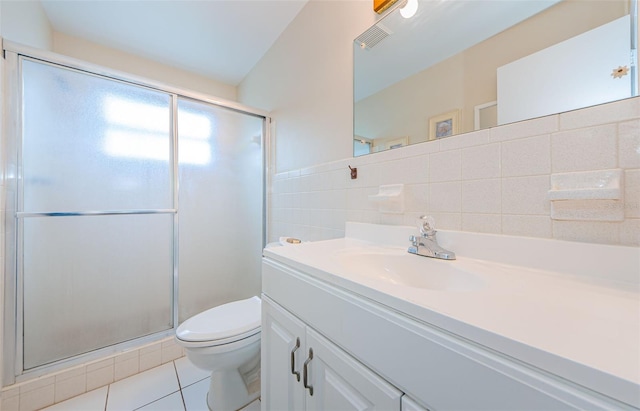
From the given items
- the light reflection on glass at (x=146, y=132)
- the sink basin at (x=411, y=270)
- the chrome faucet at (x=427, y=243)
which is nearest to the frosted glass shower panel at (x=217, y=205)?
the light reflection on glass at (x=146, y=132)

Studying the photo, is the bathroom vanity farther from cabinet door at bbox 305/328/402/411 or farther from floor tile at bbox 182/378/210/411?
floor tile at bbox 182/378/210/411

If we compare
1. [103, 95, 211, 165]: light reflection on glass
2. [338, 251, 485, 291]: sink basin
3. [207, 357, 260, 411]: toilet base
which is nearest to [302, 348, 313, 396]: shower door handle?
[338, 251, 485, 291]: sink basin

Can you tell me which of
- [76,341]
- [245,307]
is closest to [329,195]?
[245,307]

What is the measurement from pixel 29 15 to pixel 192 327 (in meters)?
2.08

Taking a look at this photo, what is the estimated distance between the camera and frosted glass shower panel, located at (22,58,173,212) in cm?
123

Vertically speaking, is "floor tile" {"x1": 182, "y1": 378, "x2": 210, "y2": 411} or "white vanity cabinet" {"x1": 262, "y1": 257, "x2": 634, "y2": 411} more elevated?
"white vanity cabinet" {"x1": 262, "y1": 257, "x2": 634, "y2": 411}

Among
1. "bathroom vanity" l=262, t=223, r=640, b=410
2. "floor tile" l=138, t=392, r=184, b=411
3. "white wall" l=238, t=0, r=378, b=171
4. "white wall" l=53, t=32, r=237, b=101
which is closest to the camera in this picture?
"bathroom vanity" l=262, t=223, r=640, b=410

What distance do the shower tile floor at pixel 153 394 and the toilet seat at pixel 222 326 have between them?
0.42 m

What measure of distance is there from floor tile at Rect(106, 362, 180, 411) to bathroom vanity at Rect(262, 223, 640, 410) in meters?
0.85

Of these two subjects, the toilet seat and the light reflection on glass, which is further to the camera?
the light reflection on glass

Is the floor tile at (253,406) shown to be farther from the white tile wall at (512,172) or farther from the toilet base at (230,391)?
the white tile wall at (512,172)

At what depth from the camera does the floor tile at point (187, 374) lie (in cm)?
138

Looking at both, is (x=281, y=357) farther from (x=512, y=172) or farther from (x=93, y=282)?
(x=93, y=282)

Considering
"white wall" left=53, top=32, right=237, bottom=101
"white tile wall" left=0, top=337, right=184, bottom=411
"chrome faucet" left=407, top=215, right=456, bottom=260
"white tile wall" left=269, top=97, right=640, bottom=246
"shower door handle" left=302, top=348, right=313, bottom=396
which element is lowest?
"white tile wall" left=0, top=337, right=184, bottom=411
